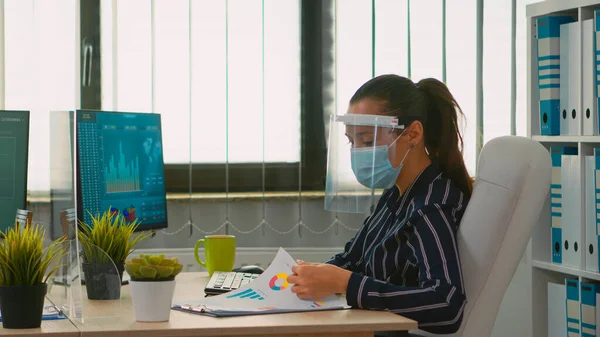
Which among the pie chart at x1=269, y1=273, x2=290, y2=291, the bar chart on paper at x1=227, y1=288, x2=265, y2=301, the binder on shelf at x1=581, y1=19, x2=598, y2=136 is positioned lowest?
the bar chart on paper at x1=227, y1=288, x2=265, y2=301

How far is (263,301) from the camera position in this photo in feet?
5.22

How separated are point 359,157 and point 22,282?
0.83 metres

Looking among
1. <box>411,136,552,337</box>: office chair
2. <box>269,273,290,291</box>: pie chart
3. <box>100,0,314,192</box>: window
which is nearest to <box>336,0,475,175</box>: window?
<box>100,0,314,192</box>: window

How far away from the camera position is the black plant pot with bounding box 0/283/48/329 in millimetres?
1387

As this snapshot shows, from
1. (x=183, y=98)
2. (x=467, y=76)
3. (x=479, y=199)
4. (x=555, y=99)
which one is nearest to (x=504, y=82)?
(x=467, y=76)

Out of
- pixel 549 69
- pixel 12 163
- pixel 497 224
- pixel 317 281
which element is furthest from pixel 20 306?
pixel 549 69

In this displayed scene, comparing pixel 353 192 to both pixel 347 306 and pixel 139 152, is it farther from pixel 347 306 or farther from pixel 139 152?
pixel 139 152

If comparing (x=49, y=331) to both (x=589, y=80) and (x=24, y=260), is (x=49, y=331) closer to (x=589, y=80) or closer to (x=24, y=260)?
(x=24, y=260)

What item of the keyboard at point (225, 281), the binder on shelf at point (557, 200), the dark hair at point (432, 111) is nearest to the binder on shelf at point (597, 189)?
the binder on shelf at point (557, 200)

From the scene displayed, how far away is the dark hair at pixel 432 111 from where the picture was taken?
186 cm

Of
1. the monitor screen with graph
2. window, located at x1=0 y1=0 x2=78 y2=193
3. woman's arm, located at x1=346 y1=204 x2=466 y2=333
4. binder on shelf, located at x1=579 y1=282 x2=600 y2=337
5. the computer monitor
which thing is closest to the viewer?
woman's arm, located at x1=346 y1=204 x2=466 y2=333

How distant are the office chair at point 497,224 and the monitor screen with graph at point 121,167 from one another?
3.31 ft

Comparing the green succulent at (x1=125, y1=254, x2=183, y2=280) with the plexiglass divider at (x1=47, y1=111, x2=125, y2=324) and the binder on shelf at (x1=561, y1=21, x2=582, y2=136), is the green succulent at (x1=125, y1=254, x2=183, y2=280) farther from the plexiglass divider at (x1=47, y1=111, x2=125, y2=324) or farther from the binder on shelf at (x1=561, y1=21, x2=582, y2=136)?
the binder on shelf at (x1=561, y1=21, x2=582, y2=136)

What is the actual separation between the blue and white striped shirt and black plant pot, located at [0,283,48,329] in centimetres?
59
